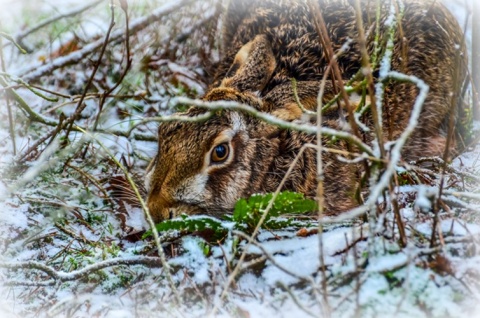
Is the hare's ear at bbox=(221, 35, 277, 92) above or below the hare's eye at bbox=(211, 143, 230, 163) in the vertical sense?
above

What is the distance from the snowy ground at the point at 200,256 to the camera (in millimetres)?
2121

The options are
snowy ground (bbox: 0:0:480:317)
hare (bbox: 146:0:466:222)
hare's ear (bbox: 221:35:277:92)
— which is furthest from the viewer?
hare's ear (bbox: 221:35:277:92)

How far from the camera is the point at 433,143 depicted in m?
3.92

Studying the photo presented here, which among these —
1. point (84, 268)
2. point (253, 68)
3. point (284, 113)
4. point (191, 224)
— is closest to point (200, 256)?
point (191, 224)

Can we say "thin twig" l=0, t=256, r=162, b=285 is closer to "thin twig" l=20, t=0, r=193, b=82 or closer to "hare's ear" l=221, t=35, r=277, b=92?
"hare's ear" l=221, t=35, r=277, b=92

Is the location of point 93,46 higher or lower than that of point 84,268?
higher

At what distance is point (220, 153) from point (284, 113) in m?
0.47

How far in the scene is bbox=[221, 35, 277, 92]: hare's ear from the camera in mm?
3744

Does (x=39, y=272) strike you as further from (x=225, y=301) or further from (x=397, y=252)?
(x=397, y=252)

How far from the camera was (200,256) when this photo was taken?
2.65 metres

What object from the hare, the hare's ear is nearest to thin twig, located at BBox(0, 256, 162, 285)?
the hare

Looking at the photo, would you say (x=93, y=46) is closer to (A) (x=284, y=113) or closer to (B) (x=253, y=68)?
(B) (x=253, y=68)

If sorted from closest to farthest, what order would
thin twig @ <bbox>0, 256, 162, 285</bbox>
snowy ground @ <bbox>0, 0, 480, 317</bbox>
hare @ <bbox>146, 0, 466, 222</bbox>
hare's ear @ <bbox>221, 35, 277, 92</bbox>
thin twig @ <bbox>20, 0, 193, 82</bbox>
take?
snowy ground @ <bbox>0, 0, 480, 317</bbox> → thin twig @ <bbox>0, 256, 162, 285</bbox> → hare @ <bbox>146, 0, 466, 222</bbox> → hare's ear @ <bbox>221, 35, 277, 92</bbox> → thin twig @ <bbox>20, 0, 193, 82</bbox>

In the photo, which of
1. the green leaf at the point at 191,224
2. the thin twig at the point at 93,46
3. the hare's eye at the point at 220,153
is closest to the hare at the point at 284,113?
the hare's eye at the point at 220,153
